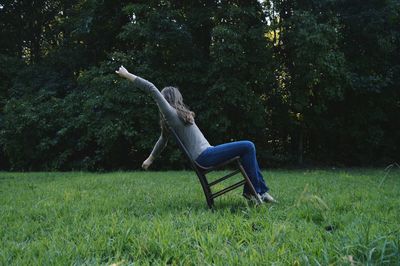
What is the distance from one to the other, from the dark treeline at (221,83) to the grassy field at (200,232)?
8167 mm

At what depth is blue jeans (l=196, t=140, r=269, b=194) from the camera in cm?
471

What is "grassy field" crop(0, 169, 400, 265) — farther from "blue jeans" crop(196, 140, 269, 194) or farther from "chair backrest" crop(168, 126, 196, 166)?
"chair backrest" crop(168, 126, 196, 166)

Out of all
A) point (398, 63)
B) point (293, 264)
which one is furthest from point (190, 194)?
point (398, 63)

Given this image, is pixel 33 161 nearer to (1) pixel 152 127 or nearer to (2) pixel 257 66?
(1) pixel 152 127

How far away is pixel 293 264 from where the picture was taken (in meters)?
2.38

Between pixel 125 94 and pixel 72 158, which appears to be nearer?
pixel 125 94

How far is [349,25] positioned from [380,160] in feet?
18.7

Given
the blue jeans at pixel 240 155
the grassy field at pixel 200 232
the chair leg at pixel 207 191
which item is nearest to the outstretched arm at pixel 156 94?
the blue jeans at pixel 240 155

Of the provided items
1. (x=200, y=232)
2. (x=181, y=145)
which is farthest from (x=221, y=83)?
(x=200, y=232)

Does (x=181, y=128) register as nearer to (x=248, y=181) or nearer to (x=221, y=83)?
(x=248, y=181)

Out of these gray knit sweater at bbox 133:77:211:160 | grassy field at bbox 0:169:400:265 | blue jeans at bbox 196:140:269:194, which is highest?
gray knit sweater at bbox 133:77:211:160

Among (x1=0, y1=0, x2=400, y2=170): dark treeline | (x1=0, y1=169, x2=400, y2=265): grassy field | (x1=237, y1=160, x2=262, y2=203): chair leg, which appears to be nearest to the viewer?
(x1=0, y1=169, x2=400, y2=265): grassy field

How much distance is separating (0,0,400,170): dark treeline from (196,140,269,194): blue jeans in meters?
8.22

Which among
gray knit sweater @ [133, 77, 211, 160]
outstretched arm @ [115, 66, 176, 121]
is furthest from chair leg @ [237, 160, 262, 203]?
outstretched arm @ [115, 66, 176, 121]
